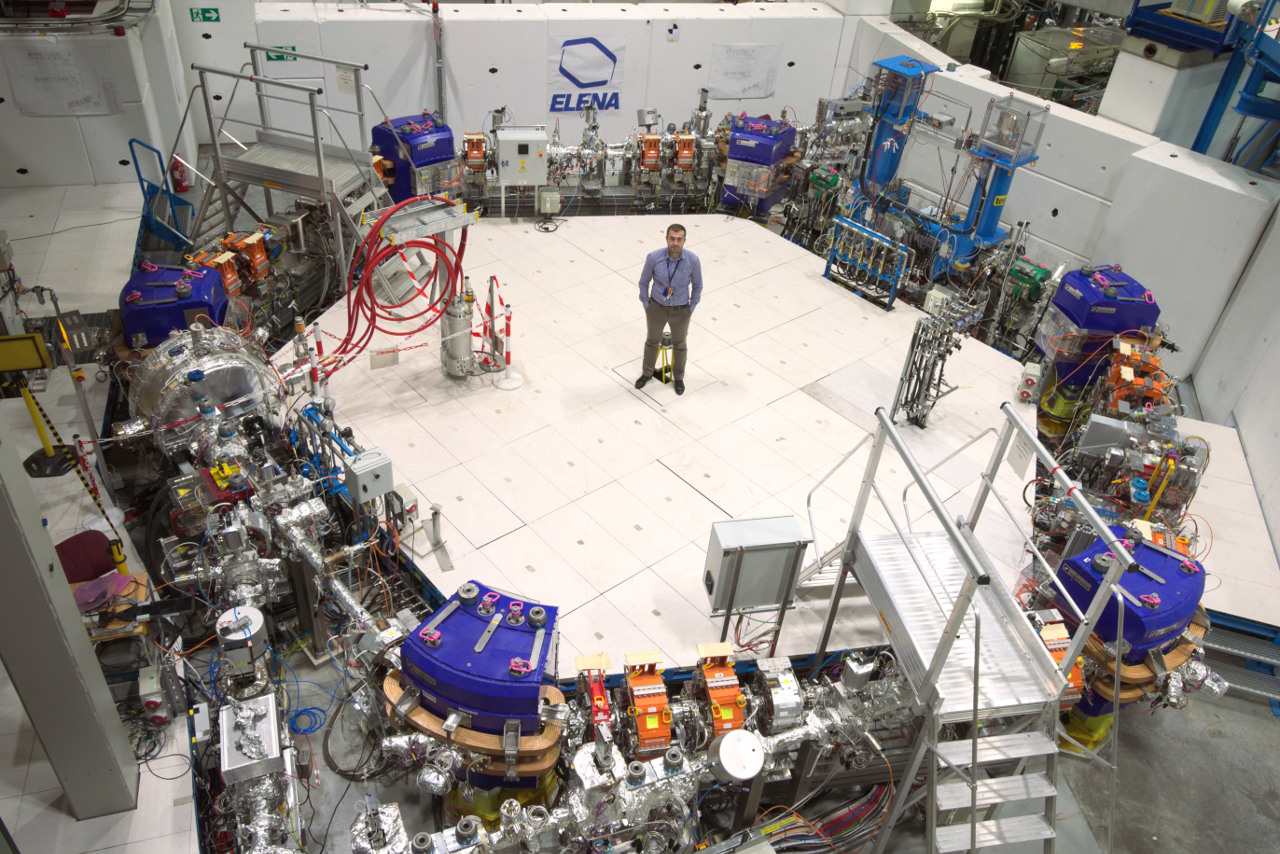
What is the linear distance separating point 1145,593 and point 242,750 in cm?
494

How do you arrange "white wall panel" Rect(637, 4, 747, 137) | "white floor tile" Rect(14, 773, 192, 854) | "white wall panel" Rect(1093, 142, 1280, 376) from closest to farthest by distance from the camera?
"white floor tile" Rect(14, 773, 192, 854)
"white wall panel" Rect(1093, 142, 1280, 376)
"white wall panel" Rect(637, 4, 747, 137)

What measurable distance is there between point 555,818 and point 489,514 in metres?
2.60

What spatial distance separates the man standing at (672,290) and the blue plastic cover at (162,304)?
3.18m

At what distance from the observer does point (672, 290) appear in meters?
7.30

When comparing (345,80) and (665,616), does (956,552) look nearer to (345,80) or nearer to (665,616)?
(665,616)

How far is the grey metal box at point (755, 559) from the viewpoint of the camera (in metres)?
5.45

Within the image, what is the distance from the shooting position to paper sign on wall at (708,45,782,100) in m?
12.0

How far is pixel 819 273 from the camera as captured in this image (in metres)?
9.99

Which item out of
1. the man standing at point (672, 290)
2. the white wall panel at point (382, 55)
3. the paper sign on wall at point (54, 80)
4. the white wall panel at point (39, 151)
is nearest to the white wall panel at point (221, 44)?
the white wall panel at point (382, 55)

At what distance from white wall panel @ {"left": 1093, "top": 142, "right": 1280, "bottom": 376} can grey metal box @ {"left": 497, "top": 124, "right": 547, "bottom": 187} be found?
5.80m

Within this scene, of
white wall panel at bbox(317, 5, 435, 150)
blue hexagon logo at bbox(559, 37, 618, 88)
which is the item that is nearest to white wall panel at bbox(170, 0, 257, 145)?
white wall panel at bbox(317, 5, 435, 150)

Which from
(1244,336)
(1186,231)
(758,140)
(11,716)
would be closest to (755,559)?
(11,716)

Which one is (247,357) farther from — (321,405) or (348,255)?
(348,255)

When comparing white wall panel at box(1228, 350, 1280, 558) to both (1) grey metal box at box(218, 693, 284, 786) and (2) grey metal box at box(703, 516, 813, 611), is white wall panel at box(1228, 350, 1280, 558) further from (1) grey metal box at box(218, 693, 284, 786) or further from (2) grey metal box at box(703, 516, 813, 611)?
(1) grey metal box at box(218, 693, 284, 786)
